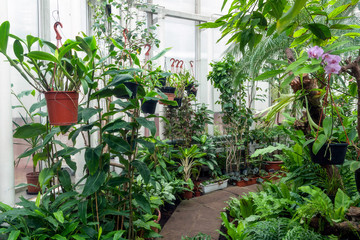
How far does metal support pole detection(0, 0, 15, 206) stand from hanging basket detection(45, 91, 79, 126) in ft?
2.28

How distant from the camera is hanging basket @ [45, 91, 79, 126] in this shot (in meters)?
1.36

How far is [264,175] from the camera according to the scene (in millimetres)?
4602

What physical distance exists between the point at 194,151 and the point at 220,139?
4.63 ft

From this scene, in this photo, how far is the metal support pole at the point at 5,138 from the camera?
5.91ft

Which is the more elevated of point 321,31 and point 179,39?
point 179,39

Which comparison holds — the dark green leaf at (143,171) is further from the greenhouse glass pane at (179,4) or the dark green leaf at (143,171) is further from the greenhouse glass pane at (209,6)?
the greenhouse glass pane at (209,6)

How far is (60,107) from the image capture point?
4.47ft

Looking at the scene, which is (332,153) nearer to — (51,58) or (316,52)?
(316,52)

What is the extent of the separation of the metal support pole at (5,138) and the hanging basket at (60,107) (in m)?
0.69

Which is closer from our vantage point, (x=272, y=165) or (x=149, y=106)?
(x=149, y=106)

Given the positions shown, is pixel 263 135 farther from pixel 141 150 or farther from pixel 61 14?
pixel 61 14

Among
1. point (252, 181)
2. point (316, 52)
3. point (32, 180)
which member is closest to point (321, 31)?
point (316, 52)

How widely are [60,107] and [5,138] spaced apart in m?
0.75

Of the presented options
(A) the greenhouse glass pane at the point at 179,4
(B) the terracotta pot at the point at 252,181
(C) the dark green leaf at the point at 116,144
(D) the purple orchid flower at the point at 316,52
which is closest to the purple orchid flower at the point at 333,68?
(D) the purple orchid flower at the point at 316,52
